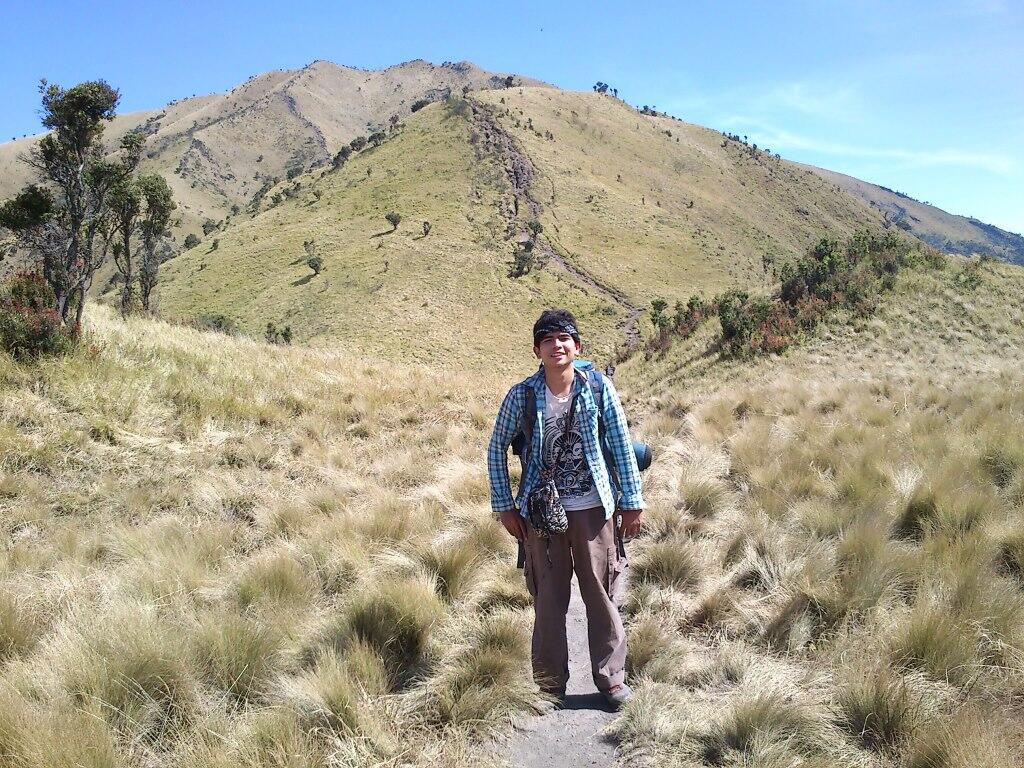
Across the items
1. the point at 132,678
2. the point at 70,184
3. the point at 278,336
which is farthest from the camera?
the point at 278,336

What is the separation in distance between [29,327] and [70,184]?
131 inches

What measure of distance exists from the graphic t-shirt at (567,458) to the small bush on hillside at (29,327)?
303 inches

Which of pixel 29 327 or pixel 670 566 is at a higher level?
pixel 29 327

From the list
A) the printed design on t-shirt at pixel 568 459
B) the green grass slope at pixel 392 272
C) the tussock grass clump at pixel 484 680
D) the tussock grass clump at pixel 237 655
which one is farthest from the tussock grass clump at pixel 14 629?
the green grass slope at pixel 392 272

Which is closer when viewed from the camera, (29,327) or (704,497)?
(704,497)

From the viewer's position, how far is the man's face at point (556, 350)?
297 centimetres

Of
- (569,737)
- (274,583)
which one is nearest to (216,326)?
(274,583)

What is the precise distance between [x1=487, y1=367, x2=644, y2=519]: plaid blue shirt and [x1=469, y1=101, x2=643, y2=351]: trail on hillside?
39.0 m

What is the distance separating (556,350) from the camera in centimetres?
296

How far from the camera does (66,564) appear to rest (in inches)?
157

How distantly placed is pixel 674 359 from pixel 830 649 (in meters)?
14.9

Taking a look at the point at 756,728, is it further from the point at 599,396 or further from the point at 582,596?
the point at 599,396

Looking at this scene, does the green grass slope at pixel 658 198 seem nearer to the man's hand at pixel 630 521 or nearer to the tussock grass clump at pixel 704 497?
the tussock grass clump at pixel 704 497

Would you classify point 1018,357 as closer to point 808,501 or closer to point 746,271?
point 808,501
